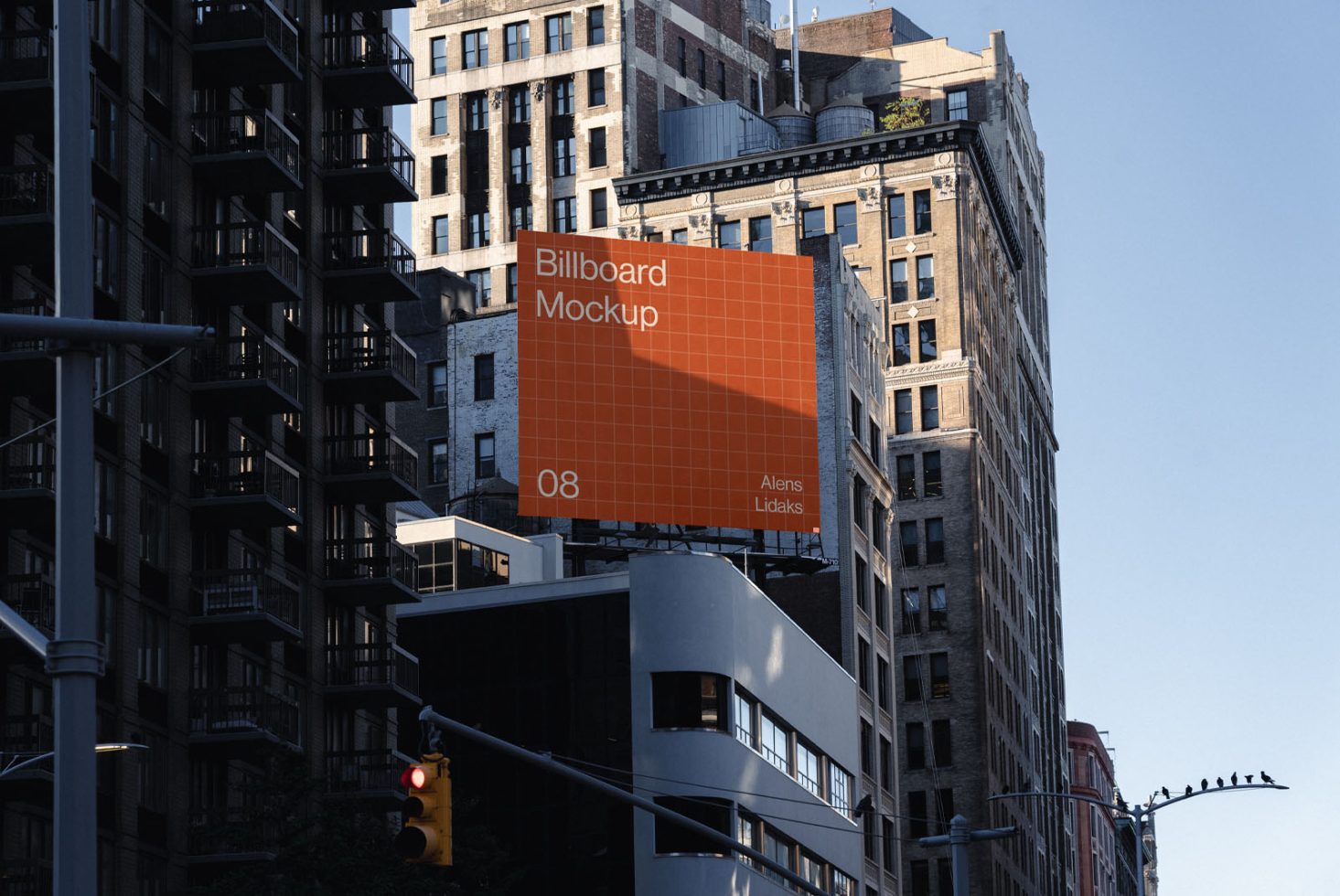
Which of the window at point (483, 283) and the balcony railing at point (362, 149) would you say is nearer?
the balcony railing at point (362, 149)

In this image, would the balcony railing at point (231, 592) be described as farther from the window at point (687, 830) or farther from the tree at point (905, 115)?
the tree at point (905, 115)

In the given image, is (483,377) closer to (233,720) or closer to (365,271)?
(365,271)

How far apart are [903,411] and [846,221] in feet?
36.0

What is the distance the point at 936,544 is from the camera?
132 meters

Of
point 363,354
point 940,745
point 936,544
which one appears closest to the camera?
point 363,354

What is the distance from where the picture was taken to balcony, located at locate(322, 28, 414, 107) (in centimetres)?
6656

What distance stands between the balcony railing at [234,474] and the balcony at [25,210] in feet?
27.0

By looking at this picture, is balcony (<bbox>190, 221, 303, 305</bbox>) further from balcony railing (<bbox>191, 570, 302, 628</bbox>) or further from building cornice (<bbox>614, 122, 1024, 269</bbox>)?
building cornice (<bbox>614, 122, 1024, 269</bbox>)

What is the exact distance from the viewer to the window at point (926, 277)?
134 m

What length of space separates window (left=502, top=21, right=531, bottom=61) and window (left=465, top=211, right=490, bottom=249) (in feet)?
31.3

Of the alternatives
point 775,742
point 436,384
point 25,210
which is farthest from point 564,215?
point 25,210

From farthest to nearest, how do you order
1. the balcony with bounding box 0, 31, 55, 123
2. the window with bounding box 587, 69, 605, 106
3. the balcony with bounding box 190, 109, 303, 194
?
the window with bounding box 587, 69, 605, 106 < the balcony with bounding box 190, 109, 303, 194 < the balcony with bounding box 0, 31, 55, 123

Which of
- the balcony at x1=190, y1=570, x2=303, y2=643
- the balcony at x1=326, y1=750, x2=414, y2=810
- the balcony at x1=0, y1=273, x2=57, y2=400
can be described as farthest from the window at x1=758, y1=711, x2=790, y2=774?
the balcony at x1=0, y1=273, x2=57, y2=400

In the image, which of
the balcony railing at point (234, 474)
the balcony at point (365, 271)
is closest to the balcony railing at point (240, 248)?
the balcony railing at point (234, 474)
